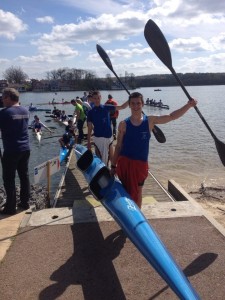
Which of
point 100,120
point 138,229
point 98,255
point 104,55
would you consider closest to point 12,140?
point 100,120

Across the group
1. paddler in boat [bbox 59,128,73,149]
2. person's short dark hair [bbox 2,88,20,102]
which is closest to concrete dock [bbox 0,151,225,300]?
person's short dark hair [bbox 2,88,20,102]

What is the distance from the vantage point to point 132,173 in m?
4.51

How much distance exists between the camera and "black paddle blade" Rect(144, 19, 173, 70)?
5.68 metres

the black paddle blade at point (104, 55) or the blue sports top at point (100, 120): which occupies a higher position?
the black paddle blade at point (104, 55)

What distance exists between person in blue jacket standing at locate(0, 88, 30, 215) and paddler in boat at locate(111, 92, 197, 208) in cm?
171

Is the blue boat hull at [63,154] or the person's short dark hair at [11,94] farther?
the blue boat hull at [63,154]

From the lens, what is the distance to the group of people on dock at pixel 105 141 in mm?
4395

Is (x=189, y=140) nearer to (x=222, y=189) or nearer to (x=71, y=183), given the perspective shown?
(x=222, y=189)

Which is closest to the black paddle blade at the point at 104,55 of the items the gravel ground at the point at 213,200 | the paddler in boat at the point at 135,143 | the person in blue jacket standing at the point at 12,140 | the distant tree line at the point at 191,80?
the gravel ground at the point at 213,200

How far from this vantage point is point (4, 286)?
3488 mm

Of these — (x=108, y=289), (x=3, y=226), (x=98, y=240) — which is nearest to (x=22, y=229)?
(x=3, y=226)

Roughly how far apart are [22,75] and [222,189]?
125301mm

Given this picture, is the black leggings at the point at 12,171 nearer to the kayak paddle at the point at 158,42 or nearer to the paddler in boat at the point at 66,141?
the kayak paddle at the point at 158,42

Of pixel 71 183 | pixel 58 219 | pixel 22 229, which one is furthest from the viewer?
pixel 71 183
